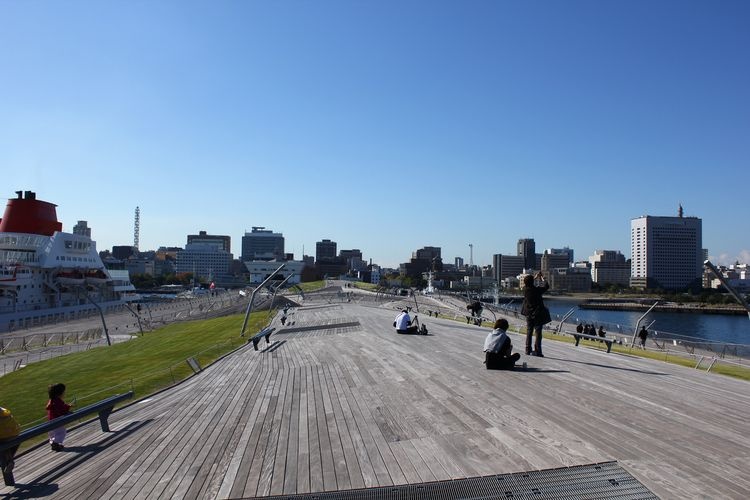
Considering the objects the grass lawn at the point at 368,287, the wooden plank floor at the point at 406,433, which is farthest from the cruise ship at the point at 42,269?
the wooden plank floor at the point at 406,433

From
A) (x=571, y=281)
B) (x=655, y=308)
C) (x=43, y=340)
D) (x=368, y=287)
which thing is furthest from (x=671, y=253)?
(x=43, y=340)

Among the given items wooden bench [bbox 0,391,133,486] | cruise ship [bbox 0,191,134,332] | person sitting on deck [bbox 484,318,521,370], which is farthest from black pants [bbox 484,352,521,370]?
cruise ship [bbox 0,191,134,332]

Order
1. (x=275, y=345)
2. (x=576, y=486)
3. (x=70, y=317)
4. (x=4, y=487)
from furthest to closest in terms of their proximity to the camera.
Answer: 1. (x=70, y=317)
2. (x=275, y=345)
3. (x=4, y=487)
4. (x=576, y=486)

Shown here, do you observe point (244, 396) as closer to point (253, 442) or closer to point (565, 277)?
point (253, 442)

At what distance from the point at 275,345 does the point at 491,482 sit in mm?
13707

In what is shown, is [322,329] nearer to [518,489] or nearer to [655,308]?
[518,489]

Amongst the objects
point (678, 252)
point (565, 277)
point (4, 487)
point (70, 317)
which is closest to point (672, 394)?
point (4, 487)

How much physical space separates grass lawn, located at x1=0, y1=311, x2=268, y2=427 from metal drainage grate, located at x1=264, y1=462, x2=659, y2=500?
964 centimetres

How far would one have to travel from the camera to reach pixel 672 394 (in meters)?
8.11

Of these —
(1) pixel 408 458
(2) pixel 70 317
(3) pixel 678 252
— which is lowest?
(2) pixel 70 317

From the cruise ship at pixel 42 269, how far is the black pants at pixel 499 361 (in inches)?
1940

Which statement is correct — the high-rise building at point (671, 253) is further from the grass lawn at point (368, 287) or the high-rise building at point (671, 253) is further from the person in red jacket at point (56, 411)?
the person in red jacket at point (56, 411)

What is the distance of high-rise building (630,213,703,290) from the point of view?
182500 millimetres

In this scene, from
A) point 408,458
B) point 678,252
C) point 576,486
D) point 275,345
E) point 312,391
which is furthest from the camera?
point 678,252
